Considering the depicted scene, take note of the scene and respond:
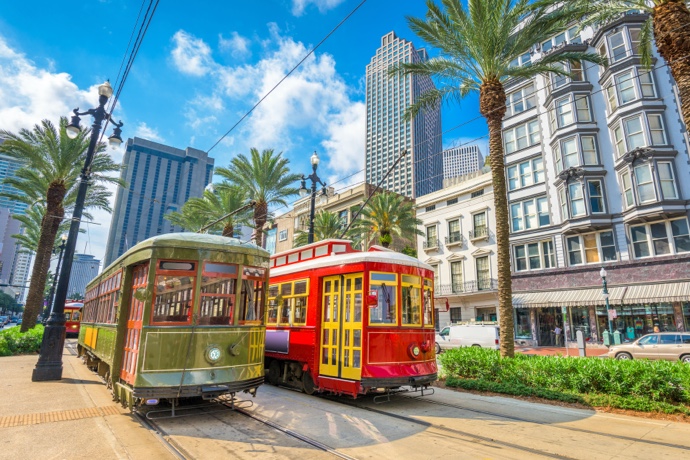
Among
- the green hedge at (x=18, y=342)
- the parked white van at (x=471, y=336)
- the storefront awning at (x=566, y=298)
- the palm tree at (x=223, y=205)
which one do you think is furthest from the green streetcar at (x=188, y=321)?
the storefront awning at (x=566, y=298)

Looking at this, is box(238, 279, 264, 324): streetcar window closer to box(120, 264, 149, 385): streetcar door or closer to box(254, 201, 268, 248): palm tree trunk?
box(120, 264, 149, 385): streetcar door

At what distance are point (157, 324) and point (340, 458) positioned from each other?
3.94m

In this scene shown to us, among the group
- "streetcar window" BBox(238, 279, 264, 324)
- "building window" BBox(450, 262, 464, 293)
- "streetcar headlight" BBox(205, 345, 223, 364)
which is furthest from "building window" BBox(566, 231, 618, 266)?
"streetcar headlight" BBox(205, 345, 223, 364)

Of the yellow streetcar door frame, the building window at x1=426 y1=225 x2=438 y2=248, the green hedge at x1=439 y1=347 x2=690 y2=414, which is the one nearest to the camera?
the green hedge at x1=439 y1=347 x2=690 y2=414

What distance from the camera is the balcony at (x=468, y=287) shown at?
104ft

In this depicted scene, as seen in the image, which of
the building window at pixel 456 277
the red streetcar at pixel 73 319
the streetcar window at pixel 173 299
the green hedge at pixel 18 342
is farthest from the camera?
the building window at pixel 456 277

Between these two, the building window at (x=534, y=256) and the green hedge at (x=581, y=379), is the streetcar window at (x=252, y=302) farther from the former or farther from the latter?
the building window at (x=534, y=256)

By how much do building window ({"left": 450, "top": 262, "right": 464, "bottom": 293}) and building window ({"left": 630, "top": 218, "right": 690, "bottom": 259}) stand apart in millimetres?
13280

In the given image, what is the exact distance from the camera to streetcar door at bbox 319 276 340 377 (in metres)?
9.09

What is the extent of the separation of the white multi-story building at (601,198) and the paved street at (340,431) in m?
19.6

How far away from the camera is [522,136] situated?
104 feet

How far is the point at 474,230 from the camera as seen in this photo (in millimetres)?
34094

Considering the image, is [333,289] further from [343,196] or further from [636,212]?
[343,196]

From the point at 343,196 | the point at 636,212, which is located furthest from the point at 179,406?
the point at 343,196
